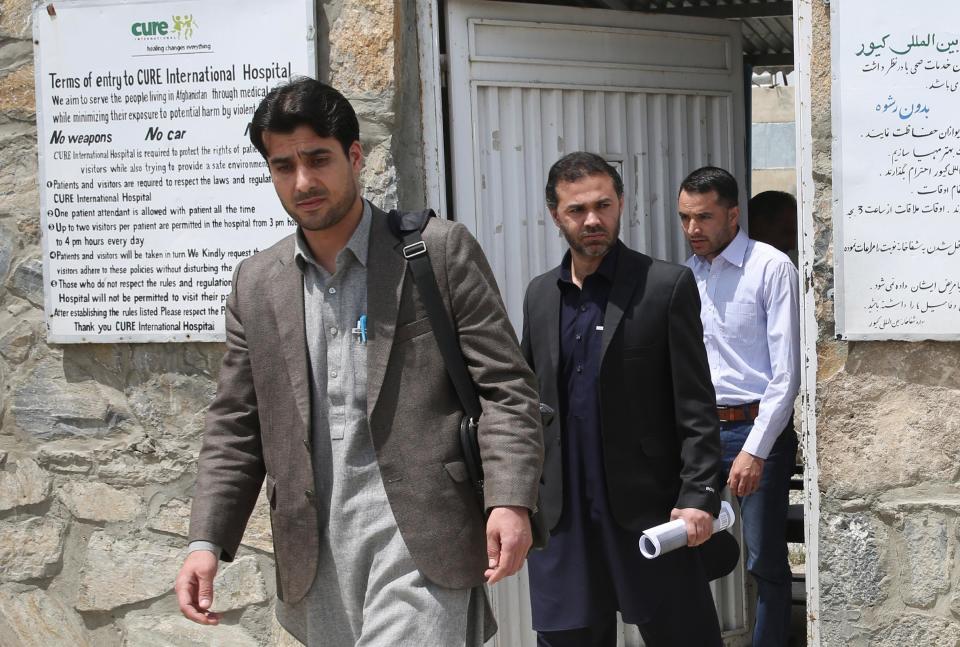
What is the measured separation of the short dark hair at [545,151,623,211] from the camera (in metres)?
3.79

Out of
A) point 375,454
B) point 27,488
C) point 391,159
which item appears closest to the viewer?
point 375,454

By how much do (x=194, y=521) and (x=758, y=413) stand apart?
2.44 metres

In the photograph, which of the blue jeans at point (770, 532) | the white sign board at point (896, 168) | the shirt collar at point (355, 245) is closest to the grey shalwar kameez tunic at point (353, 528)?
the shirt collar at point (355, 245)

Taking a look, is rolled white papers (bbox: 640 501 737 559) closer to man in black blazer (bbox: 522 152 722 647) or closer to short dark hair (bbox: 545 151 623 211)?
man in black blazer (bbox: 522 152 722 647)

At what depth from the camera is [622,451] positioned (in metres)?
3.56

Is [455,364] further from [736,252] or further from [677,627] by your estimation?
[736,252]

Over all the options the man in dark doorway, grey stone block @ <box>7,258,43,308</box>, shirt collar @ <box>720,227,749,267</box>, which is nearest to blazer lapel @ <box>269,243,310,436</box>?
grey stone block @ <box>7,258,43,308</box>

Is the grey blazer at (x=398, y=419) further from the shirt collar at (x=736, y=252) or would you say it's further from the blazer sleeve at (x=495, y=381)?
the shirt collar at (x=736, y=252)

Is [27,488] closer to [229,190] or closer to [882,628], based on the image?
[229,190]

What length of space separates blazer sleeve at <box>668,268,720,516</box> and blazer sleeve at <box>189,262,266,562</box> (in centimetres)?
121

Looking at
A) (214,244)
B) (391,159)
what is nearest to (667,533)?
(391,159)

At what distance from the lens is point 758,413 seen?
15.0 ft

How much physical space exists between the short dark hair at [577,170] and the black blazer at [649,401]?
1.03 ft

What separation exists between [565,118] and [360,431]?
7.12 feet
